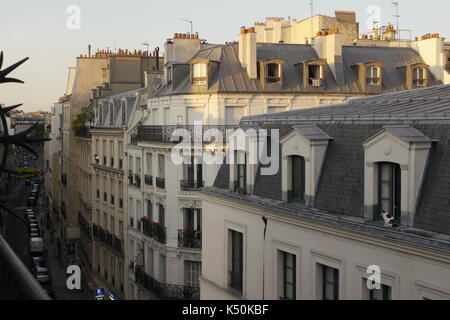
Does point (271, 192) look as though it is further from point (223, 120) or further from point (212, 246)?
point (223, 120)

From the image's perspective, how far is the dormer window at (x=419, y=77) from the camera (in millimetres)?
34656

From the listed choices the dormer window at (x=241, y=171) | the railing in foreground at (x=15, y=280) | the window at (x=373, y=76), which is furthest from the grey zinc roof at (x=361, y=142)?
the window at (x=373, y=76)

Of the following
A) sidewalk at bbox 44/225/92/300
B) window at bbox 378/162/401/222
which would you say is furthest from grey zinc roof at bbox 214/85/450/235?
sidewalk at bbox 44/225/92/300

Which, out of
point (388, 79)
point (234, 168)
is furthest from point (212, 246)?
point (388, 79)

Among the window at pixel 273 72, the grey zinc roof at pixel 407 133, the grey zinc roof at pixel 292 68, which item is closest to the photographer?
the grey zinc roof at pixel 407 133

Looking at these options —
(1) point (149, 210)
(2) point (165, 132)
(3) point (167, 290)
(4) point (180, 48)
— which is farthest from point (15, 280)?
(4) point (180, 48)

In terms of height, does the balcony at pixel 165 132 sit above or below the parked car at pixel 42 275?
above

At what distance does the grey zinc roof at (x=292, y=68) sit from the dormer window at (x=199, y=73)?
1.03 feet

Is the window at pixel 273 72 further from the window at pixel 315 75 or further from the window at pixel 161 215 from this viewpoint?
the window at pixel 161 215

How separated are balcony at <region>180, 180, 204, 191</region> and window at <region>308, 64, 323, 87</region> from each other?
7796 millimetres

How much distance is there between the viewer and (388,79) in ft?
113

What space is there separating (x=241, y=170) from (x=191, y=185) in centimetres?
1207

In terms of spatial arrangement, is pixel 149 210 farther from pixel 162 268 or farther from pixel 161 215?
pixel 162 268

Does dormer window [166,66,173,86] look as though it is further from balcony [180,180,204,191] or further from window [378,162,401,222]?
window [378,162,401,222]
